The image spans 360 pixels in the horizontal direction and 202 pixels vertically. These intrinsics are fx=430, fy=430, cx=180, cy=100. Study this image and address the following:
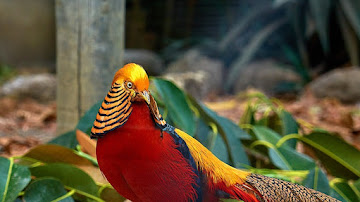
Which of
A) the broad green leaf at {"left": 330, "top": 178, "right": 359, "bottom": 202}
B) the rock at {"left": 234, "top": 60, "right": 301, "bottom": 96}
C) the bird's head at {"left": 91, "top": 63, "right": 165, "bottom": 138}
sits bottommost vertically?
the rock at {"left": 234, "top": 60, "right": 301, "bottom": 96}

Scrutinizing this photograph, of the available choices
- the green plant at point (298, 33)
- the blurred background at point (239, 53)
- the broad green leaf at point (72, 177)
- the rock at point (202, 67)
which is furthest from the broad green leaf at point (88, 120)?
the green plant at point (298, 33)

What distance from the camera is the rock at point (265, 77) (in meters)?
4.79

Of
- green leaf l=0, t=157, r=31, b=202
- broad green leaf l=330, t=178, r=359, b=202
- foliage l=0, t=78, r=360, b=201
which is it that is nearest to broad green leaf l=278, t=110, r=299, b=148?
foliage l=0, t=78, r=360, b=201

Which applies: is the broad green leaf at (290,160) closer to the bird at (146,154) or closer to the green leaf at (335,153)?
the green leaf at (335,153)

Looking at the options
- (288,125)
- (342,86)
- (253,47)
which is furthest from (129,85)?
(253,47)

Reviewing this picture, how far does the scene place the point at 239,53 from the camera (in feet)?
16.8

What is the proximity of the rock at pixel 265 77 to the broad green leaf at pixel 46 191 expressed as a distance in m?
3.63

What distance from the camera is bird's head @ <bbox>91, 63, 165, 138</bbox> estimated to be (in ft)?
2.44

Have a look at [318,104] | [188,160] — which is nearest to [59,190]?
[188,160]

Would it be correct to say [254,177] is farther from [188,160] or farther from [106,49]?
[106,49]

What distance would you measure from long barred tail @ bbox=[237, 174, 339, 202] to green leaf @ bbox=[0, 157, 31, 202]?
66cm

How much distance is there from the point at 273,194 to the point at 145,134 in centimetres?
34

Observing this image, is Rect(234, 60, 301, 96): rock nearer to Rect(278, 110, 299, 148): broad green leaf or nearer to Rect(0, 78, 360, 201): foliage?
Rect(278, 110, 299, 148): broad green leaf

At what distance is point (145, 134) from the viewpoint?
0.77 meters
